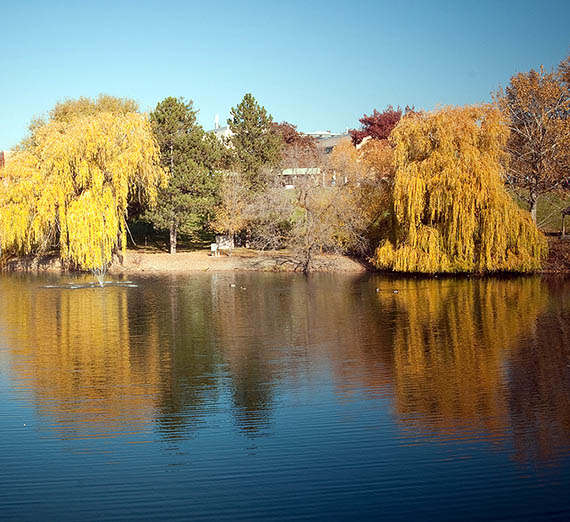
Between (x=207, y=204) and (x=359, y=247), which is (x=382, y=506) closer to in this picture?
(x=359, y=247)

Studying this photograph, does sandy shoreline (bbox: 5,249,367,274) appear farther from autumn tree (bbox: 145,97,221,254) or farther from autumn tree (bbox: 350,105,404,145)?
autumn tree (bbox: 350,105,404,145)

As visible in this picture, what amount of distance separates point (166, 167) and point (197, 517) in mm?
37499

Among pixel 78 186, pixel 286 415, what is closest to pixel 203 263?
pixel 78 186

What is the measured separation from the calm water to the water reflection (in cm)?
7

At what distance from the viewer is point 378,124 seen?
79.9 metres

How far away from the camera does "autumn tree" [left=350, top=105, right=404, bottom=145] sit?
7756 cm

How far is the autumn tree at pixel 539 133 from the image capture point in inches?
1625

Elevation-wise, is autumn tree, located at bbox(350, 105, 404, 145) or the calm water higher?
autumn tree, located at bbox(350, 105, 404, 145)

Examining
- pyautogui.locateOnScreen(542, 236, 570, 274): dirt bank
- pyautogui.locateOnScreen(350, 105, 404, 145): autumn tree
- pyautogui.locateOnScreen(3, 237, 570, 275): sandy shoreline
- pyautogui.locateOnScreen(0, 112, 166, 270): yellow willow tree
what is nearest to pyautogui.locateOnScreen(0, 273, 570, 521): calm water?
pyautogui.locateOnScreen(0, 112, 166, 270): yellow willow tree

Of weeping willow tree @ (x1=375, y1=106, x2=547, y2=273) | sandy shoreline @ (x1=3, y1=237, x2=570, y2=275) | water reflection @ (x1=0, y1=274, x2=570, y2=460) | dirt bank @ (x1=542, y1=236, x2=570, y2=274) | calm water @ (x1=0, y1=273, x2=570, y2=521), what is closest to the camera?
calm water @ (x1=0, y1=273, x2=570, y2=521)

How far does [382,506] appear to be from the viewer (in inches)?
351

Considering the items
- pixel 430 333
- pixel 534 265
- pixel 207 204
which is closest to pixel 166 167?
pixel 207 204

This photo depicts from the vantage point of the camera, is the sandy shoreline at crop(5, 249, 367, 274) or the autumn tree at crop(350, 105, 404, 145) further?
the autumn tree at crop(350, 105, 404, 145)

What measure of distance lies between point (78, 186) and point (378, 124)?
4761cm
